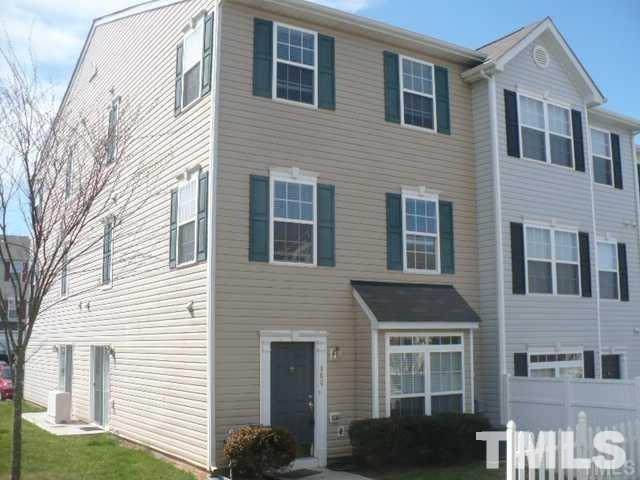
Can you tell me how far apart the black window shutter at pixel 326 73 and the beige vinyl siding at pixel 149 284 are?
97.3 inches

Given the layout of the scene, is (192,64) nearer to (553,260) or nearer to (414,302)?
(414,302)

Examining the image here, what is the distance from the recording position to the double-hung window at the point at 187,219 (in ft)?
45.0

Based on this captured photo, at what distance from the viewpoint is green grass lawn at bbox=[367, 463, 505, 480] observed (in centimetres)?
1189

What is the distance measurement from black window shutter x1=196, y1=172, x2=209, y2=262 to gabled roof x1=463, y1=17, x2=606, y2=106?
294 inches

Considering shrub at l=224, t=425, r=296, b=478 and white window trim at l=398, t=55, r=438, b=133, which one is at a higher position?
white window trim at l=398, t=55, r=438, b=133

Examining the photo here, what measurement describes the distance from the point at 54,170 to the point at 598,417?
11147 millimetres

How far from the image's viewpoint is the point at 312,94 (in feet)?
47.1

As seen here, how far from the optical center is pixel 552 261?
17625 mm

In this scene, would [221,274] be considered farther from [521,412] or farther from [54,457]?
[521,412]

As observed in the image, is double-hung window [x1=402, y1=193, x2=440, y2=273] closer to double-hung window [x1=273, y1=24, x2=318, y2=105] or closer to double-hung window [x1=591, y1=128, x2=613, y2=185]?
double-hung window [x1=273, y1=24, x2=318, y2=105]

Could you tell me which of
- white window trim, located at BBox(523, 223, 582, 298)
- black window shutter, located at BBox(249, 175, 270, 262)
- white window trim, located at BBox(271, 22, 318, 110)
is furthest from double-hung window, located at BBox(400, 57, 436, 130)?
black window shutter, located at BBox(249, 175, 270, 262)

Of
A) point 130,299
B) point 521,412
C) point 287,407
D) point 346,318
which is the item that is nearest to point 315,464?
point 287,407

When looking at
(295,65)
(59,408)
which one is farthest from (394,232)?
(59,408)

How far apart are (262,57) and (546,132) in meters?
8.34
